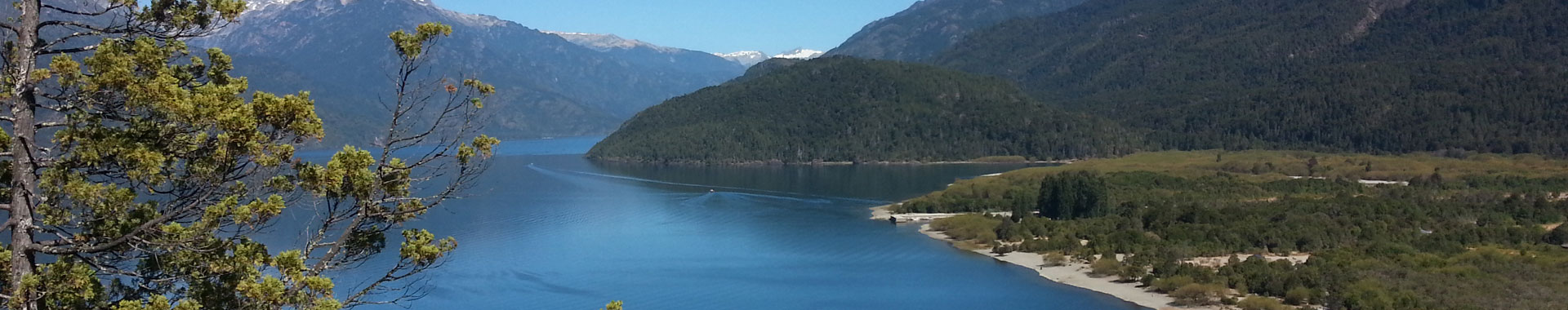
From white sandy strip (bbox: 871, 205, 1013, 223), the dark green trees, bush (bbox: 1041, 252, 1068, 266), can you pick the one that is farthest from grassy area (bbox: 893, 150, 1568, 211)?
bush (bbox: 1041, 252, 1068, 266)

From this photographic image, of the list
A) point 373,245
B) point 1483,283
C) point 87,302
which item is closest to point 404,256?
point 373,245

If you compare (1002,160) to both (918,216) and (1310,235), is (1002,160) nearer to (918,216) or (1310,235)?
(918,216)

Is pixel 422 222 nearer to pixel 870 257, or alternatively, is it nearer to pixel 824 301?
pixel 870 257

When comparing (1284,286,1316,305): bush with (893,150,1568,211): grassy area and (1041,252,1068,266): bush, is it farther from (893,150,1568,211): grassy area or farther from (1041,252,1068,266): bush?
(893,150,1568,211): grassy area

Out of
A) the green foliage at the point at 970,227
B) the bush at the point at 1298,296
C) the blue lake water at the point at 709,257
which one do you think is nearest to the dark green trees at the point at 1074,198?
the green foliage at the point at 970,227

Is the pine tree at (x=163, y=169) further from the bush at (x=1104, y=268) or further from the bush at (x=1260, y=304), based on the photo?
the bush at (x=1104, y=268)

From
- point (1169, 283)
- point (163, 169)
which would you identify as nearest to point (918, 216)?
point (1169, 283)
